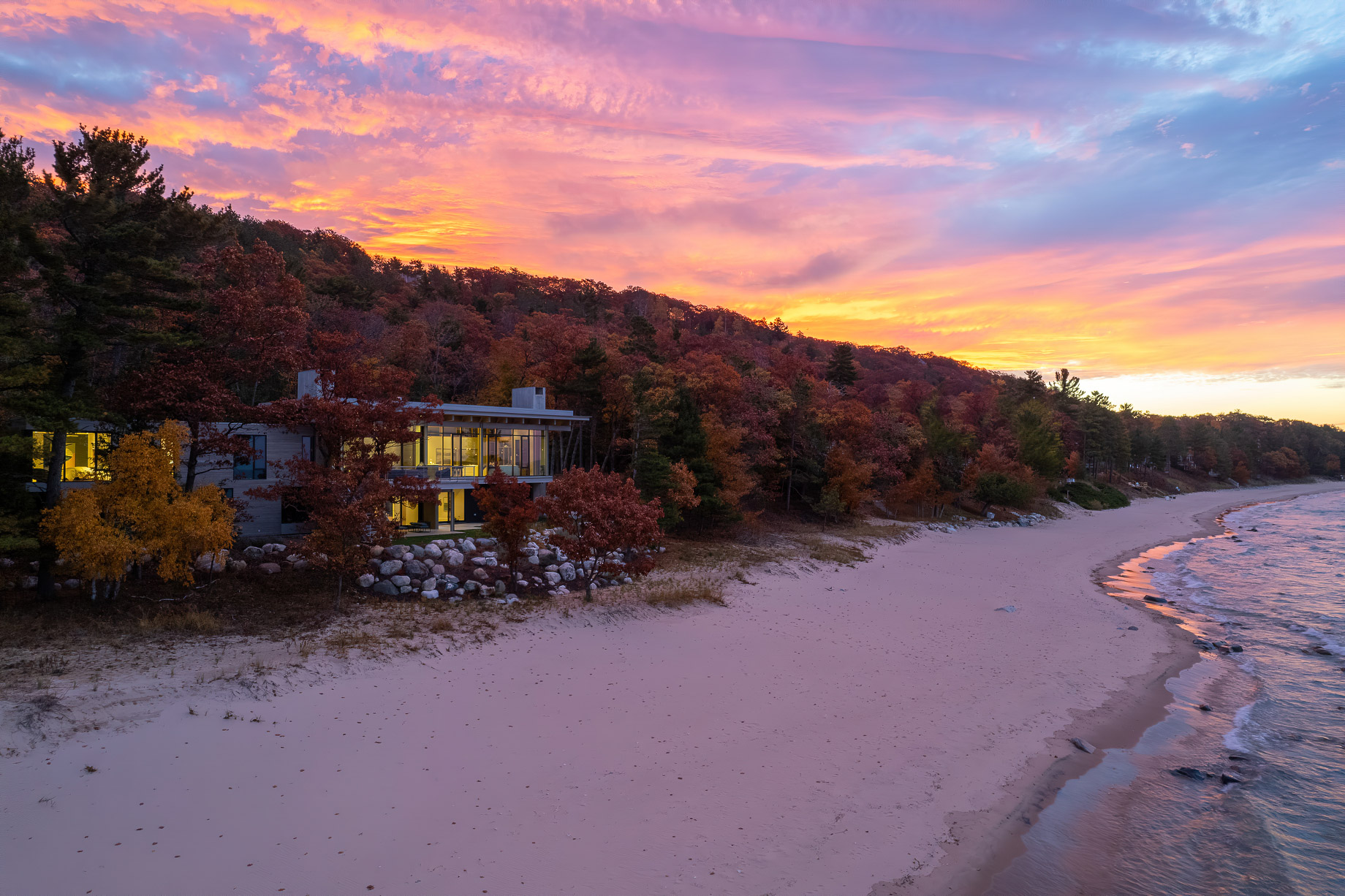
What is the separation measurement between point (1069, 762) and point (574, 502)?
41.5 ft

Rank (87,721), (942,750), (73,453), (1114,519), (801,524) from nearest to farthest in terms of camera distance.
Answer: (87,721) → (942,750) → (73,453) → (801,524) → (1114,519)

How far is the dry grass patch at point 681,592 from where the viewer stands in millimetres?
19062

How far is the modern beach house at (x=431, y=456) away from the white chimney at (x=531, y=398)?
0.04 meters

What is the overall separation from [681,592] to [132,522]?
46.8ft

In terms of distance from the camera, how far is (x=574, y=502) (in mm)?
18234

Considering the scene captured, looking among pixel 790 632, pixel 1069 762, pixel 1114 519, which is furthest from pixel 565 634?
pixel 1114 519

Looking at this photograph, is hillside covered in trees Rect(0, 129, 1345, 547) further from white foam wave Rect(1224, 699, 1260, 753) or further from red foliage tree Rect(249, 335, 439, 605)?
white foam wave Rect(1224, 699, 1260, 753)

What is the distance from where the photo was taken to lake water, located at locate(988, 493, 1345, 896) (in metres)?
8.61

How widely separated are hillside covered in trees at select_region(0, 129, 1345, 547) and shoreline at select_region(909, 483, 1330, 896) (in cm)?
1686

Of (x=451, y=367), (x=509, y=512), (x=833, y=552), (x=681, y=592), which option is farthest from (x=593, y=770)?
(x=451, y=367)

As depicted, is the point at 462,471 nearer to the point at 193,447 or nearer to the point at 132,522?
the point at 193,447

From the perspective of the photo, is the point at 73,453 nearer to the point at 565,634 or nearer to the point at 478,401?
the point at 565,634

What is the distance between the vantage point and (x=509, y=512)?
1912 cm

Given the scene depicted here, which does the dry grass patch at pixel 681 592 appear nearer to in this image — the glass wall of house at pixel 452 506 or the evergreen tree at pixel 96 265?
the glass wall of house at pixel 452 506
